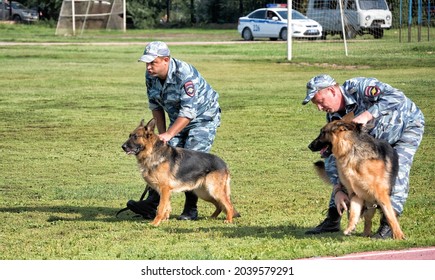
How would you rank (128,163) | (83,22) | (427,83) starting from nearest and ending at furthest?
(128,163) → (427,83) → (83,22)

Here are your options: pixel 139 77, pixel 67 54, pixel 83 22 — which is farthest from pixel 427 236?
pixel 83 22

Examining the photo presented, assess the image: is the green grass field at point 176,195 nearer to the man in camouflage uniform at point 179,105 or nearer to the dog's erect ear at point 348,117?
the man in camouflage uniform at point 179,105

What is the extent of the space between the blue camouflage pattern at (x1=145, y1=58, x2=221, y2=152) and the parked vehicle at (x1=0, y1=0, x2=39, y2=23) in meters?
60.5

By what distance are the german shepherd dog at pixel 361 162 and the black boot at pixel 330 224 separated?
24.9 inches

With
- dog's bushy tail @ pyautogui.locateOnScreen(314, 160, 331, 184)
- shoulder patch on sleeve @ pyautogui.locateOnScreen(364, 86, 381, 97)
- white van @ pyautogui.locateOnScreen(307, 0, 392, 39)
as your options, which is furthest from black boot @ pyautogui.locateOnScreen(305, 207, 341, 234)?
white van @ pyautogui.locateOnScreen(307, 0, 392, 39)

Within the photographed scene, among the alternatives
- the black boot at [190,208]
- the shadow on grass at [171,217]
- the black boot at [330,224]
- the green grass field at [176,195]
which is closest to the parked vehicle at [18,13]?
the green grass field at [176,195]

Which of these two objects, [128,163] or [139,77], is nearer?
[128,163]

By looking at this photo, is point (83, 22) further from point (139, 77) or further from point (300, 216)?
point (300, 216)

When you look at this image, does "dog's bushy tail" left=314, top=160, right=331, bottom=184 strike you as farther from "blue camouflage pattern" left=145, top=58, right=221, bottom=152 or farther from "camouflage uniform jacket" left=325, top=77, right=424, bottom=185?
"blue camouflage pattern" left=145, top=58, right=221, bottom=152

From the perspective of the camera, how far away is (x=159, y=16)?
66812 mm

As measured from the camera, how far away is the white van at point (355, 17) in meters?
42.7

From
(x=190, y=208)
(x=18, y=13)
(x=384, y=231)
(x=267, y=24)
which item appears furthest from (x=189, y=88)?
(x=18, y=13)
